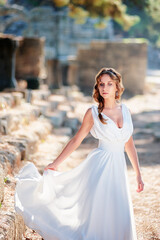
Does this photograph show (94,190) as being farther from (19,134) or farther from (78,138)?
(19,134)

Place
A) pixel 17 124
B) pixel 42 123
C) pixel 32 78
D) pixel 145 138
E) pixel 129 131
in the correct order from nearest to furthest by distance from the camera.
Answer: pixel 129 131, pixel 17 124, pixel 42 123, pixel 145 138, pixel 32 78

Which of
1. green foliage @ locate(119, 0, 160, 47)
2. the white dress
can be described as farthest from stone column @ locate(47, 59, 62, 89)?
green foliage @ locate(119, 0, 160, 47)

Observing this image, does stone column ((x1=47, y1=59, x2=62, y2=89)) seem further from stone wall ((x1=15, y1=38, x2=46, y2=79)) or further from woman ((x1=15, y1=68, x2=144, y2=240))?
woman ((x1=15, y1=68, x2=144, y2=240))

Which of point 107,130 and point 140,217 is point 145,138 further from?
point 107,130

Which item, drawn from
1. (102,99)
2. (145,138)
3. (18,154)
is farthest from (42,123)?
(102,99)

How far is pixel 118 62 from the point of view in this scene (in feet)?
46.7

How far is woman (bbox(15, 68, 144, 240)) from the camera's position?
2.46m

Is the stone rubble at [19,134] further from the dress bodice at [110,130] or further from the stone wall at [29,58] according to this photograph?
the stone wall at [29,58]

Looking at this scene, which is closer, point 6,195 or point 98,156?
point 98,156

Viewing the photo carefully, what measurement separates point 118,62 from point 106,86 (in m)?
11.8

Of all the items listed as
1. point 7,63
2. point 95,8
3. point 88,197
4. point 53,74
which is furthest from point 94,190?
point 53,74

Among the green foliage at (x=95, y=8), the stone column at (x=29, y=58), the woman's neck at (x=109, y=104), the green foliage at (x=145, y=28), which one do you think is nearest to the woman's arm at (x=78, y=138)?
the woman's neck at (x=109, y=104)

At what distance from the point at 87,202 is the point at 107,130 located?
49 centimetres

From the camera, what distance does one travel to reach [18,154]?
398 cm
